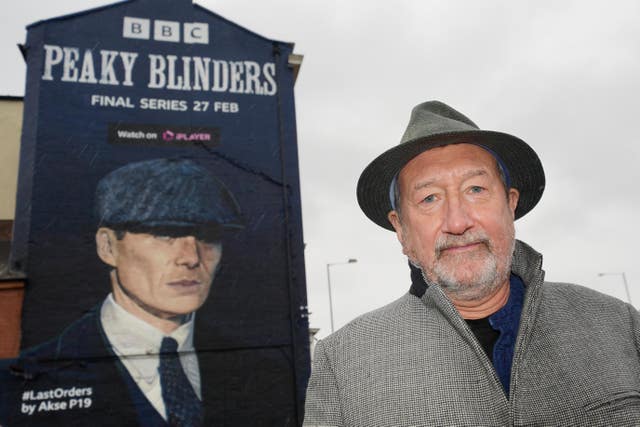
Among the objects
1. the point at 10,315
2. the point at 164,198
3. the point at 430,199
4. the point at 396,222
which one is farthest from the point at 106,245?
the point at 430,199

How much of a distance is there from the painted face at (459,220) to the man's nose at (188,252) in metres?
9.87

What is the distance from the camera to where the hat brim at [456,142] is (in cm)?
326

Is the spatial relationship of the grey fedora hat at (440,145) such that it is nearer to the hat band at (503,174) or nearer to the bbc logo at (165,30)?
the hat band at (503,174)

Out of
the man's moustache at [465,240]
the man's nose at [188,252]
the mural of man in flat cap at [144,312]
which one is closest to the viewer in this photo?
the man's moustache at [465,240]

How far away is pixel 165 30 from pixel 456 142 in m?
13.6

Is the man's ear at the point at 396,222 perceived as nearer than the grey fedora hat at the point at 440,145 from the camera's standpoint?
No

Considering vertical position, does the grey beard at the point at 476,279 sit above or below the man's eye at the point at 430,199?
below

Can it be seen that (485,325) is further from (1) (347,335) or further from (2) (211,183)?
(2) (211,183)

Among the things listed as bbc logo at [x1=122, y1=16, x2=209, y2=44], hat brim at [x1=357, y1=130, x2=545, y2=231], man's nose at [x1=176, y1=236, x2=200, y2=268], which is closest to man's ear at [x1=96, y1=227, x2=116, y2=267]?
man's nose at [x1=176, y1=236, x2=200, y2=268]

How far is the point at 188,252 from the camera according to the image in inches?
492

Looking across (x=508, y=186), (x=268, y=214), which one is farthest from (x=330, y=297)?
(x=508, y=186)

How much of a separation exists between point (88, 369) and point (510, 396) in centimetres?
1098

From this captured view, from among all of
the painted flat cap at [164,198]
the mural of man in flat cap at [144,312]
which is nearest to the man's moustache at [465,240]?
the mural of man in flat cap at [144,312]

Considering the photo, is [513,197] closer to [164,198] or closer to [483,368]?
[483,368]
